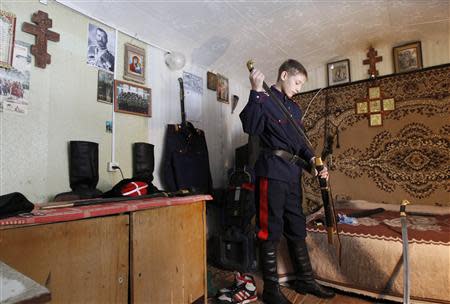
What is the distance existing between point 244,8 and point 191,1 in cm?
37

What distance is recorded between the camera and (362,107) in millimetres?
2479

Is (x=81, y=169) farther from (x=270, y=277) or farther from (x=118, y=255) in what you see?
(x=270, y=277)

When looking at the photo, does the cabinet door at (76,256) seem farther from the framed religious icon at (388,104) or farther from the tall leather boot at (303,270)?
the framed religious icon at (388,104)

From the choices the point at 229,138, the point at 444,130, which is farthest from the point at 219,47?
the point at 444,130

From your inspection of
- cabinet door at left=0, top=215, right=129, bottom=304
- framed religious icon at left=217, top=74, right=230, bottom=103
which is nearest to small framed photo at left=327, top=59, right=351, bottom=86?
framed religious icon at left=217, top=74, right=230, bottom=103

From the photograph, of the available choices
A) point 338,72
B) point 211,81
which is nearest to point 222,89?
point 211,81

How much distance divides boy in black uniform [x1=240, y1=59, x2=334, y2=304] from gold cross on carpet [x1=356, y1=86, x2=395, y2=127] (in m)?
1.23

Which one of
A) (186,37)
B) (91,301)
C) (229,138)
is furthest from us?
(229,138)

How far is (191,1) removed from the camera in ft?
5.52

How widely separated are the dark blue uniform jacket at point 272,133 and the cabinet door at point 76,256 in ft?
2.53

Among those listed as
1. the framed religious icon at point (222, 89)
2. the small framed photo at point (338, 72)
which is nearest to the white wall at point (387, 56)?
the small framed photo at point (338, 72)

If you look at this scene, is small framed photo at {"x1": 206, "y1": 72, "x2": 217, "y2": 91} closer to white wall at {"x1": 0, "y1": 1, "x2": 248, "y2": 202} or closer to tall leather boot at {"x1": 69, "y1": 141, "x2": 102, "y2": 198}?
white wall at {"x1": 0, "y1": 1, "x2": 248, "y2": 202}

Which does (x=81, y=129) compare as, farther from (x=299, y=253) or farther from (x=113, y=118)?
(x=299, y=253)

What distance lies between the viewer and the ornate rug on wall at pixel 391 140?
6.98 ft
